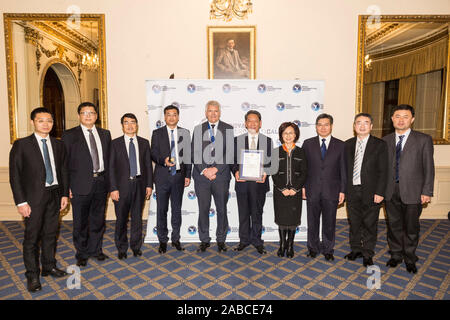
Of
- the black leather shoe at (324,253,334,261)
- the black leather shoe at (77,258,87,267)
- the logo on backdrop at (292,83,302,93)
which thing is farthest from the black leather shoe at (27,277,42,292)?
the logo on backdrop at (292,83,302,93)

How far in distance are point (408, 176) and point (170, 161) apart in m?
3.15

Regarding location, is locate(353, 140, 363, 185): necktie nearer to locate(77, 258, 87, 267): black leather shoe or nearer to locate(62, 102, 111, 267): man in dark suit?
locate(62, 102, 111, 267): man in dark suit

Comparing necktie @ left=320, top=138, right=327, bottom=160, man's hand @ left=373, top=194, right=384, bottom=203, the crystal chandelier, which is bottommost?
man's hand @ left=373, top=194, right=384, bottom=203

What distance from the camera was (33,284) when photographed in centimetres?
320

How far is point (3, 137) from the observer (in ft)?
19.1

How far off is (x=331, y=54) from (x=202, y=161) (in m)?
3.61

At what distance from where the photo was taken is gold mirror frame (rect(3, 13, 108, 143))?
562 cm

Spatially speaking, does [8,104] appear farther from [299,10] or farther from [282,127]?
[299,10]

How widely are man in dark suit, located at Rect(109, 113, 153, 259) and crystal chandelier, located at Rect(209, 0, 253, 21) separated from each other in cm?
292

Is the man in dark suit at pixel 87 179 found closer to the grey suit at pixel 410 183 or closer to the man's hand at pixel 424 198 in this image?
the grey suit at pixel 410 183

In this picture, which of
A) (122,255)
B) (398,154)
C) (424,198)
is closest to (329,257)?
(424,198)

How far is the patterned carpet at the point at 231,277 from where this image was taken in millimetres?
3148

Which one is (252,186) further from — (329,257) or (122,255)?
(122,255)

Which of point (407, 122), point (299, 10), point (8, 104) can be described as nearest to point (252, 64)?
point (299, 10)
